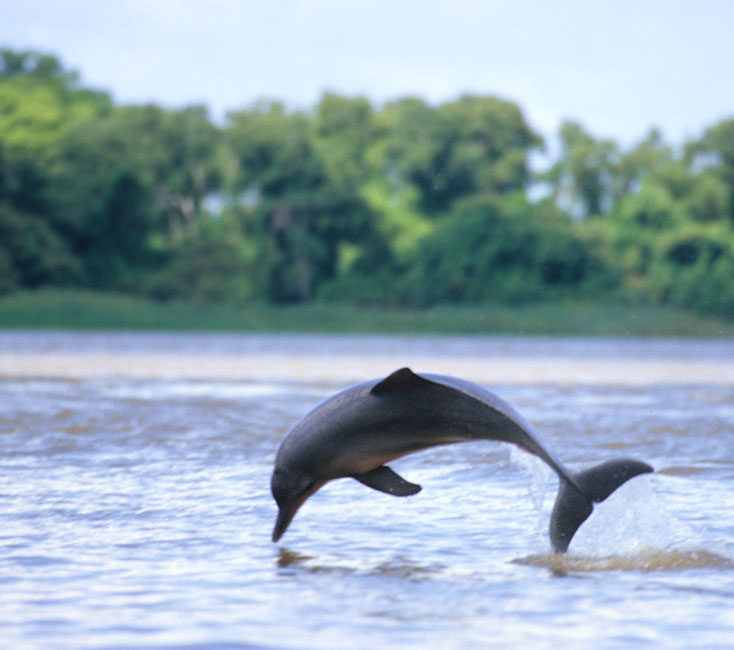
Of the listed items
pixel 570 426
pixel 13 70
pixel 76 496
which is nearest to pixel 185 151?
pixel 13 70

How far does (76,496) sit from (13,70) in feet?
328

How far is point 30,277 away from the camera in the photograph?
81.8 m

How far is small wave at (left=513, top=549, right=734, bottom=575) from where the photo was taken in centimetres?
826

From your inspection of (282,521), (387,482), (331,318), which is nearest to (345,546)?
(282,521)

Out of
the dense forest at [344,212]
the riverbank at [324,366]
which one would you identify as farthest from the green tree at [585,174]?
the riverbank at [324,366]

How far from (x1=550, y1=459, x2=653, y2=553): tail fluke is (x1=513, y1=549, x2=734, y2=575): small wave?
0.40 metres

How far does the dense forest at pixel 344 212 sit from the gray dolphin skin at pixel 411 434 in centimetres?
7423

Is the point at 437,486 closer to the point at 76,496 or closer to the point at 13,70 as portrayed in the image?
the point at 76,496

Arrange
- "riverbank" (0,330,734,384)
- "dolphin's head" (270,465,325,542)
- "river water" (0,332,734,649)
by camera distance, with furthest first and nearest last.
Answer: "riverbank" (0,330,734,384), "dolphin's head" (270,465,325,542), "river water" (0,332,734,649)

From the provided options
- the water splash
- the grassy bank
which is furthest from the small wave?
the grassy bank

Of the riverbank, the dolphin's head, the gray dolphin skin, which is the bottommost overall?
the riverbank

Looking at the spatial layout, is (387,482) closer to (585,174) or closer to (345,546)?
(345,546)

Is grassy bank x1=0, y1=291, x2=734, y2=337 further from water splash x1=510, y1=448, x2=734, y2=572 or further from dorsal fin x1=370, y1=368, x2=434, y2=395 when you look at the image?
dorsal fin x1=370, y1=368, x2=434, y2=395

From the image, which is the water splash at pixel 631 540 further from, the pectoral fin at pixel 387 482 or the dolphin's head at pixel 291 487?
the dolphin's head at pixel 291 487
